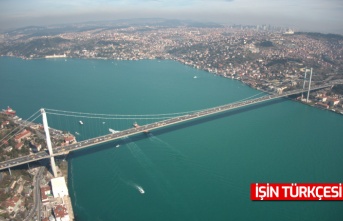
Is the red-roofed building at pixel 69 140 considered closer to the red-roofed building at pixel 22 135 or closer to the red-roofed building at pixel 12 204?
the red-roofed building at pixel 22 135

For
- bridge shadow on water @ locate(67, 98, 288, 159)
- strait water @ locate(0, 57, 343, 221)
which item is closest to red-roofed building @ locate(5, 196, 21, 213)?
strait water @ locate(0, 57, 343, 221)

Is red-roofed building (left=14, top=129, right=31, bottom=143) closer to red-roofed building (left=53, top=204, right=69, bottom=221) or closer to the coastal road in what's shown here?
the coastal road

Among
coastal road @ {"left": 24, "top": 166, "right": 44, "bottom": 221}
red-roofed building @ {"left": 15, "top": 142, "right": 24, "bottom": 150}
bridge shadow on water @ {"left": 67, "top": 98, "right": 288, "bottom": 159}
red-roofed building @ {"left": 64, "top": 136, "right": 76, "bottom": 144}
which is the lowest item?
coastal road @ {"left": 24, "top": 166, "right": 44, "bottom": 221}

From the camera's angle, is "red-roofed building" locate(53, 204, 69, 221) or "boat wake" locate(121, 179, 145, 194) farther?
"boat wake" locate(121, 179, 145, 194)

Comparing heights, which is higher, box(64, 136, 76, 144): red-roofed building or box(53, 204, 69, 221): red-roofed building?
box(64, 136, 76, 144): red-roofed building

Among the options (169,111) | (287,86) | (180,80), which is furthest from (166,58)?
(169,111)

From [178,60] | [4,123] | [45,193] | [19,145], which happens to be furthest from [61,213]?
[178,60]

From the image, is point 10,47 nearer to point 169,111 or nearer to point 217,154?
point 169,111
